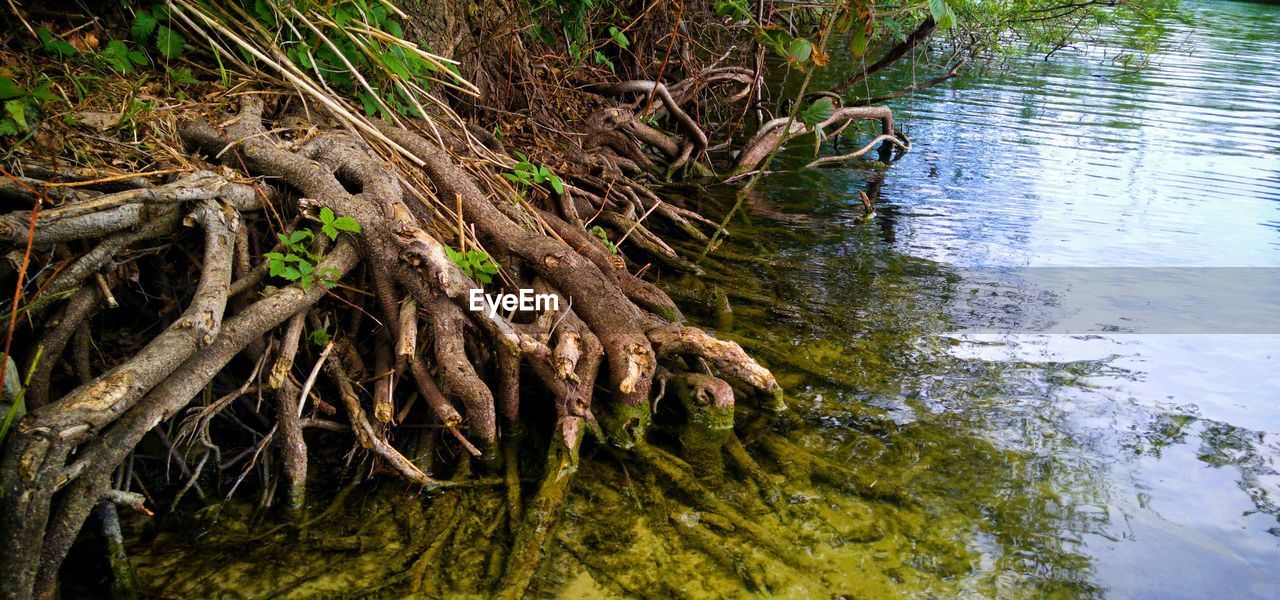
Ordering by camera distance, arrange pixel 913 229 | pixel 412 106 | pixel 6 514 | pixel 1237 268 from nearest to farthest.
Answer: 1. pixel 6 514
2. pixel 412 106
3. pixel 1237 268
4. pixel 913 229

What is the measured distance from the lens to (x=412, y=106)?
460 centimetres

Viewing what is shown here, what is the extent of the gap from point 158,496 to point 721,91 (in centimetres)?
826

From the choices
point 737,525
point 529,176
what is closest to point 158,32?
point 529,176

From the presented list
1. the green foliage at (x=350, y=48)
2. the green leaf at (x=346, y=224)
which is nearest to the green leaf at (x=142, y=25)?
the green foliage at (x=350, y=48)

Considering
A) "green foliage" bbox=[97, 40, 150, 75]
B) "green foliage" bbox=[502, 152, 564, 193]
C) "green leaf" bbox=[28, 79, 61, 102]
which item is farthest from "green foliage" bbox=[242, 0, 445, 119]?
"green leaf" bbox=[28, 79, 61, 102]

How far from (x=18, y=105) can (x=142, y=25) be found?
918 millimetres

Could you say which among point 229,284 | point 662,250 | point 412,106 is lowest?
point 662,250

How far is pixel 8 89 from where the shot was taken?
9.71 ft

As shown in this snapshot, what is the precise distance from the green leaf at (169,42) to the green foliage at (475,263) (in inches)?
63.3

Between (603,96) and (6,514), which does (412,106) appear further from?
(603,96)

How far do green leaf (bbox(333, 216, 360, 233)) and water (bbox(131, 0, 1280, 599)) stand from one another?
110 centimetres

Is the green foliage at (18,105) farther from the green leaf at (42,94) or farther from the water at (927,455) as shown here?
the water at (927,455)

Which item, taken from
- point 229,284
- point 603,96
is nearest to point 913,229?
point 603,96

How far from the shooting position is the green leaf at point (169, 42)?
3730mm
